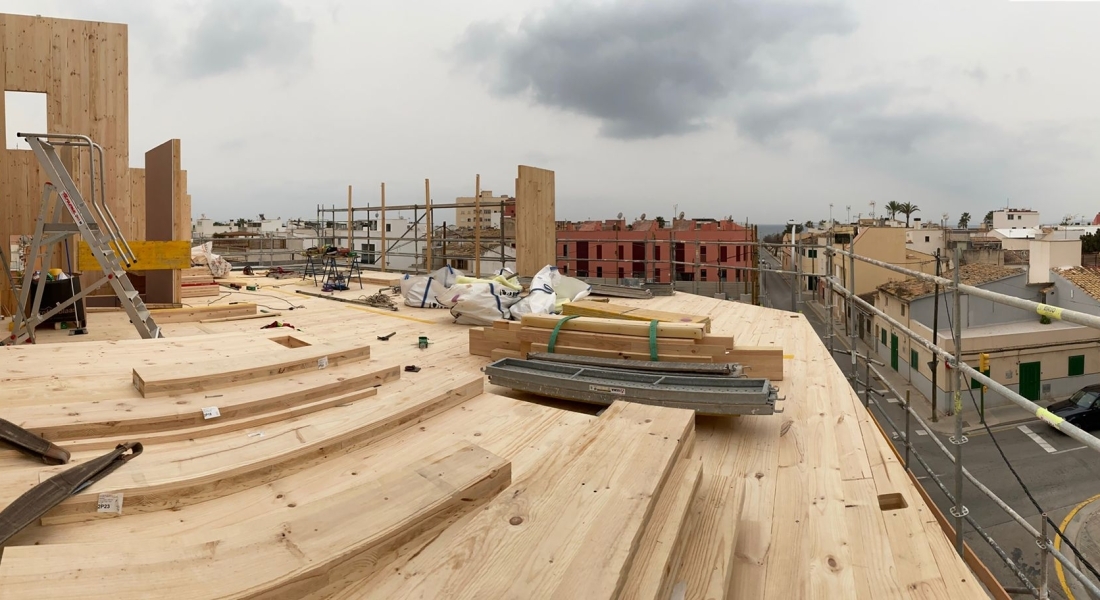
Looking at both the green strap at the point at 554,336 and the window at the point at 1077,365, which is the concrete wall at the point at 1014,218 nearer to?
the window at the point at 1077,365

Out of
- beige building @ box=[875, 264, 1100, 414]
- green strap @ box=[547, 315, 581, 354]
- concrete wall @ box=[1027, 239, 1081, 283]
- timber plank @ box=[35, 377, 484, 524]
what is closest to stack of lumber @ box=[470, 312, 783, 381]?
green strap @ box=[547, 315, 581, 354]

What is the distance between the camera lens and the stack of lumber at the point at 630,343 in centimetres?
495

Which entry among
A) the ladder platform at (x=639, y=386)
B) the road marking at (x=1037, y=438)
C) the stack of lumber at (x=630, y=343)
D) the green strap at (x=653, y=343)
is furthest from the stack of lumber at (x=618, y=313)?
the road marking at (x=1037, y=438)

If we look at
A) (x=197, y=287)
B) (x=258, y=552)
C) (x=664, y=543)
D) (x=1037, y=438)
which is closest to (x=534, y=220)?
(x=197, y=287)

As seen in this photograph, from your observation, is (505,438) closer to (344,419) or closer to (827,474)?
(344,419)

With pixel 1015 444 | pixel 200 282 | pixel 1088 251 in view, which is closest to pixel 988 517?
pixel 1015 444

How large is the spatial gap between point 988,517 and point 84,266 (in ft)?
71.4

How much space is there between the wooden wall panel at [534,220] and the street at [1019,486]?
548 cm

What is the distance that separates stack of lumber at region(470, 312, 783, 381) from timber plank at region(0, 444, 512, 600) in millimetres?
2885

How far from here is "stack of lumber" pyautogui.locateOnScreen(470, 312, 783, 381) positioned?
4945mm

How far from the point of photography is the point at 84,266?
288 inches

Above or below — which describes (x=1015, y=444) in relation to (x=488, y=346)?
below

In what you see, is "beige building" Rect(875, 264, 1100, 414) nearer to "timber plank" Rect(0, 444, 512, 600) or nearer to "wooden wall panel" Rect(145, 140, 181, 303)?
"wooden wall panel" Rect(145, 140, 181, 303)

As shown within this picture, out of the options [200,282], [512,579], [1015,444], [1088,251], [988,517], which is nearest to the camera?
[512,579]
